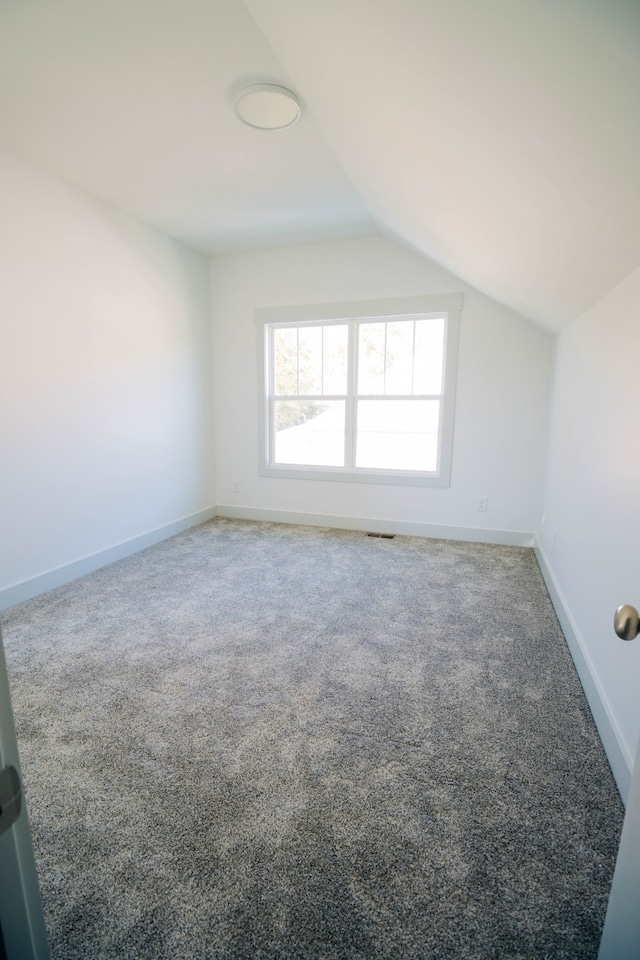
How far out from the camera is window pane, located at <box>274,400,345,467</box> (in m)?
4.38

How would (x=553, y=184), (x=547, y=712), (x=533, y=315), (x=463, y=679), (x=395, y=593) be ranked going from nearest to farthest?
(x=553, y=184), (x=547, y=712), (x=463, y=679), (x=395, y=593), (x=533, y=315)

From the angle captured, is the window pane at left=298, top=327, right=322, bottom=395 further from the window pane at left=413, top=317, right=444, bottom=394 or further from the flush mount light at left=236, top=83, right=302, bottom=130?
the flush mount light at left=236, top=83, right=302, bottom=130

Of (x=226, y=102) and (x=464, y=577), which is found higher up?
(x=226, y=102)

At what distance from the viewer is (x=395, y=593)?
2.90 m

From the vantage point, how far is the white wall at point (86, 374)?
2.65 m

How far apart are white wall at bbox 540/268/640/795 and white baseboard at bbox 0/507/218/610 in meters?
3.16

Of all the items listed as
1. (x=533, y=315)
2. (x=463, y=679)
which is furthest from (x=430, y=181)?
(x=463, y=679)

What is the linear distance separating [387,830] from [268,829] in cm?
35

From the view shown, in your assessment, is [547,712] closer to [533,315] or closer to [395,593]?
[395,593]

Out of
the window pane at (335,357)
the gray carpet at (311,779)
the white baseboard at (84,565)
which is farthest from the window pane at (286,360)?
the gray carpet at (311,779)

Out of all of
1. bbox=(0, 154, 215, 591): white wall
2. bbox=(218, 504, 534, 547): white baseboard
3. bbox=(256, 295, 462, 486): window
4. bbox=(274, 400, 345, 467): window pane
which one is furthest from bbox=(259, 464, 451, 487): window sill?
bbox=(0, 154, 215, 591): white wall

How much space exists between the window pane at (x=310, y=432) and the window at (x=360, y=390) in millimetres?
10

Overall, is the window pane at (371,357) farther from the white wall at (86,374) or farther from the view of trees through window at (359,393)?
the white wall at (86,374)

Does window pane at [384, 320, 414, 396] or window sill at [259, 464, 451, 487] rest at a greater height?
window pane at [384, 320, 414, 396]
